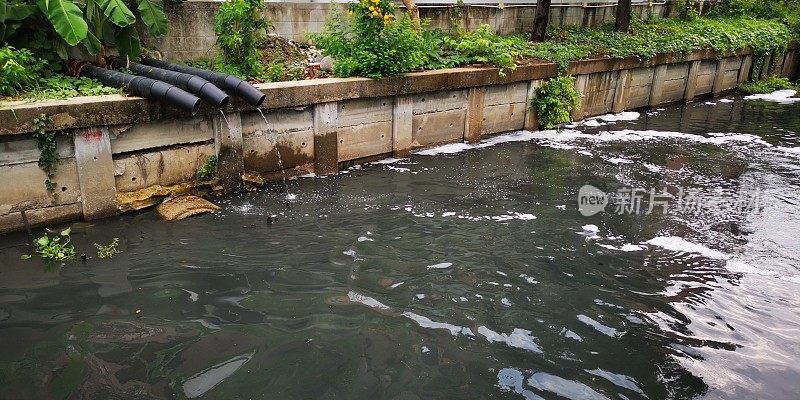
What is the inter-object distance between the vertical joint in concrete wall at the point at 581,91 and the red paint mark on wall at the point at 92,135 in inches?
439

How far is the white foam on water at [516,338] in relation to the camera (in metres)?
5.24

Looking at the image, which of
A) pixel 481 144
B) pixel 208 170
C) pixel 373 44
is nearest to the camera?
pixel 208 170

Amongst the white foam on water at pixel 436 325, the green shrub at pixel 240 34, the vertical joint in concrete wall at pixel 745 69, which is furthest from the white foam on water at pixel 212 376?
the vertical joint in concrete wall at pixel 745 69

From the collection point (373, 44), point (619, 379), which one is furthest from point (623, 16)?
point (619, 379)

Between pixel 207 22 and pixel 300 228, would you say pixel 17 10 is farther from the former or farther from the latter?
pixel 300 228

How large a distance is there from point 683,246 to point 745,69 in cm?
1764

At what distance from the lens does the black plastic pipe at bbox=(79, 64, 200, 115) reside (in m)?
7.55

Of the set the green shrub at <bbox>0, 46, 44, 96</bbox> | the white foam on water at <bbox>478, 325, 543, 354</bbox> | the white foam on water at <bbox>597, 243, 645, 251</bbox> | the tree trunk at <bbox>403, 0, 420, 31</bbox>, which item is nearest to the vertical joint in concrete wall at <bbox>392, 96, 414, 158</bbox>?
the tree trunk at <bbox>403, 0, 420, 31</bbox>

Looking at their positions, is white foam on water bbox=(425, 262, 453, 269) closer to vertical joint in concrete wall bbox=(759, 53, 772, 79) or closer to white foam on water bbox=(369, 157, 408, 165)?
white foam on water bbox=(369, 157, 408, 165)

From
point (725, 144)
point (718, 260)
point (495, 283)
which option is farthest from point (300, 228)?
point (725, 144)

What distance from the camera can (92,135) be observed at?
7.50 m

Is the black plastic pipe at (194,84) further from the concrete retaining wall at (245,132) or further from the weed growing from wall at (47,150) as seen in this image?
the weed growing from wall at (47,150)

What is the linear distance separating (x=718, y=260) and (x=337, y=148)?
6398 millimetres

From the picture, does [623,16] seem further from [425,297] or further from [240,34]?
[425,297]
